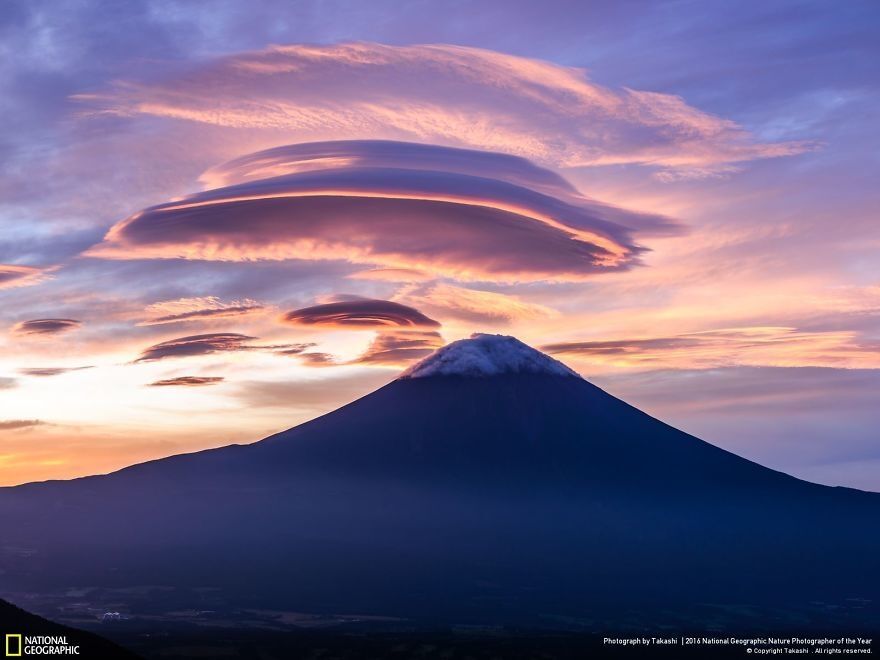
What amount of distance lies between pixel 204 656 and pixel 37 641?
11945 centimetres

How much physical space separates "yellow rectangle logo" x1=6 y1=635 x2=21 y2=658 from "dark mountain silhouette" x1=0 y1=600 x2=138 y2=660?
611 millimetres

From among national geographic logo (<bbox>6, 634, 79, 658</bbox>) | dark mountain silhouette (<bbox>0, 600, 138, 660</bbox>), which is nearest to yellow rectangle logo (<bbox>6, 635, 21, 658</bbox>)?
national geographic logo (<bbox>6, 634, 79, 658</bbox>)

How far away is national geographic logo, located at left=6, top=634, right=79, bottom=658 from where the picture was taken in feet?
260

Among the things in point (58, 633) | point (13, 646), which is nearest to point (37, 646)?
point (13, 646)

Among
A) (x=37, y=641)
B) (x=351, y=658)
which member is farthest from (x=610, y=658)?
(x=37, y=641)

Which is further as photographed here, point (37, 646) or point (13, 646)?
point (13, 646)

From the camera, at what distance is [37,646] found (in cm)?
8012

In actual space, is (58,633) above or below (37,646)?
above

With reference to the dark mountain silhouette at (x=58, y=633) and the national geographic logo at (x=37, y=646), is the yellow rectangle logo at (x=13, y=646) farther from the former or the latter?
the dark mountain silhouette at (x=58, y=633)

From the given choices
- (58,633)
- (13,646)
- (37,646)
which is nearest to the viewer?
(37,646)

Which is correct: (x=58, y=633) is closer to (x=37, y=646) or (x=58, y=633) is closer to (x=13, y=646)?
(x=13, y=646)

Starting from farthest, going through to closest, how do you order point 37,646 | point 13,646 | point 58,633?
point 58,633, point 13,646, point 37,646

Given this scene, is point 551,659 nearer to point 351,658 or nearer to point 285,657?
point 351,658

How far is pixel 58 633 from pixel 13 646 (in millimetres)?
4886
